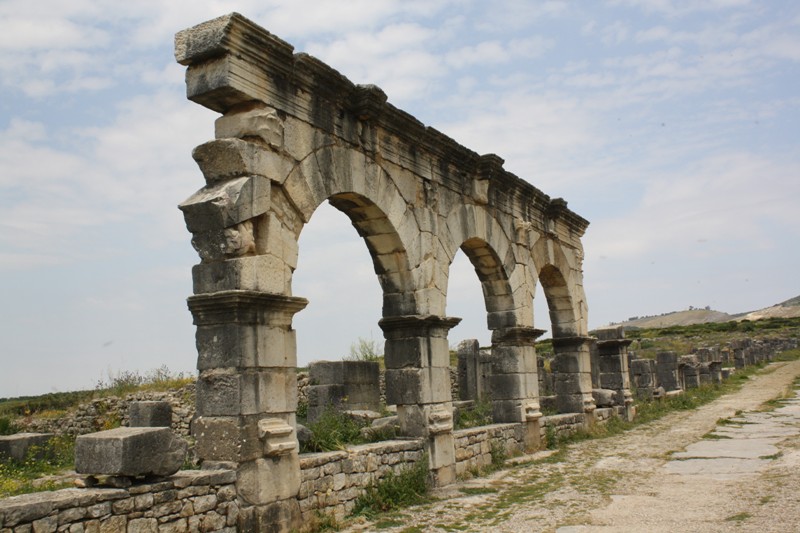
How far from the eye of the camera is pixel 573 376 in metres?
14.6

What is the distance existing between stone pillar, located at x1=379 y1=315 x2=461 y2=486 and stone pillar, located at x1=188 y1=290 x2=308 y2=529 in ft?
8.78

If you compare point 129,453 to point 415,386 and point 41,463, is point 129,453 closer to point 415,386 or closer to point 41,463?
point 415,386

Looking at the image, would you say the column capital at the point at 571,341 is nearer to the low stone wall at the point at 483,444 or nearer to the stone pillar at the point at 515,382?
the stone pillar at the point at 515,382

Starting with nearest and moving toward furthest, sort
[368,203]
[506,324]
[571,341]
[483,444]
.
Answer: [368,203] → [483,444] → [506,324] → [571,341]

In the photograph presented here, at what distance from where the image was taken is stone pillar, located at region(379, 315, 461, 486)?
9.09 m

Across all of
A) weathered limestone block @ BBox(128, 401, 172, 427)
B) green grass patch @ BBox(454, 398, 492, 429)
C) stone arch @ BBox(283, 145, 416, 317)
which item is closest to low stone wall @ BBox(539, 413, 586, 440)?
green grass patch @ BBox(454, 398, 492, 429)

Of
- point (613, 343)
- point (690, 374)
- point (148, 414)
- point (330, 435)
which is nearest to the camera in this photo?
point (330, 435)

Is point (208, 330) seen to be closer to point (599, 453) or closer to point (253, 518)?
point (253, 518)

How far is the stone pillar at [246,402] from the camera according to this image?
627 centimetres

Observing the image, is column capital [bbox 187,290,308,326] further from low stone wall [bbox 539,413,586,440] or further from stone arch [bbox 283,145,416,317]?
low stone wall [bbox 539,413,586,440]

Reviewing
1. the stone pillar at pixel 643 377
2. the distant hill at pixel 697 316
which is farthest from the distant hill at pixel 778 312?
the stone pillar at pixel 643 377

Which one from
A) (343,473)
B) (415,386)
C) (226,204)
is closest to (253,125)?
(226,204)

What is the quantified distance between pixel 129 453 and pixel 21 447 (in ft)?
21.9

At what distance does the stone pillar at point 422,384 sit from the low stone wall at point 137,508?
3.32m
